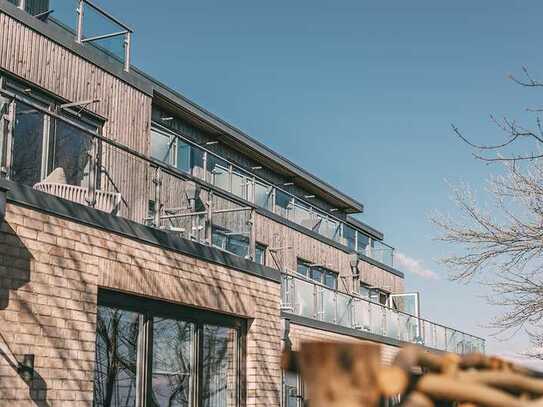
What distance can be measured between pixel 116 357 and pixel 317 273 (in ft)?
56.8

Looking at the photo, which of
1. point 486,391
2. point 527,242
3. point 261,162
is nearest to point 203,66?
point 261,162

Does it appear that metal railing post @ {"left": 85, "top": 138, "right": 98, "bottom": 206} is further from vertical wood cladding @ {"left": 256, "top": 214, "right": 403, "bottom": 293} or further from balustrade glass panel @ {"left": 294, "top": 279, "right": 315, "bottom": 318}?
vertical wood cladding @ {"left": 256, "top": 214, "right": 403, "bottom": 293}

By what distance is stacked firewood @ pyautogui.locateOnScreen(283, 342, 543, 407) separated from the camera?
810 mm

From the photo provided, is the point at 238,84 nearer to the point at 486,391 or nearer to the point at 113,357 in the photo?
the point at 113,357

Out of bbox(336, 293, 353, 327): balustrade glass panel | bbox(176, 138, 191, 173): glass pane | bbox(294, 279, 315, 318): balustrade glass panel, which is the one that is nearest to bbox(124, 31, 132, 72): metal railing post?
bbox(176, 138, 191, 173): glass pane

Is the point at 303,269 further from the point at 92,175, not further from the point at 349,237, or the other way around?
the point at 92,175

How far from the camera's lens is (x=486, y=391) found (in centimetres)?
85

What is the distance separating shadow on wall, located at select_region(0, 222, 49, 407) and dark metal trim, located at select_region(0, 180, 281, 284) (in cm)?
39

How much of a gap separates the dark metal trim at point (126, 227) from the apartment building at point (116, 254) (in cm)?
2

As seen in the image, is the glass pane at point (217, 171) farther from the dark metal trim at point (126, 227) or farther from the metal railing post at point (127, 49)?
the dark metal trim at point (126, 227)

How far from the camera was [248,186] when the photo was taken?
73.9 ft

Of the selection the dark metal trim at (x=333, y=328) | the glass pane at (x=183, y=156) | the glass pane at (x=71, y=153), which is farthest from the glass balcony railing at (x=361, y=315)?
the glass pane at (x=71, y=153)

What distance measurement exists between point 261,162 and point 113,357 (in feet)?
58.7

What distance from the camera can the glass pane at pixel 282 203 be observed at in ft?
80.4
